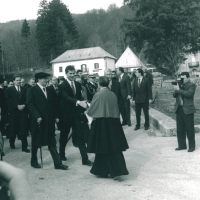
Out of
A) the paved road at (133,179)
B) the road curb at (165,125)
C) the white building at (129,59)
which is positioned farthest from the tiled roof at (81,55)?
the paved road at (133,179)

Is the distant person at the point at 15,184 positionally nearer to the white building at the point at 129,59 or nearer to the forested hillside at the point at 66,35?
the white building at the point at 129,59

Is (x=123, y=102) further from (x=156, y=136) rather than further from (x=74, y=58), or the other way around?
(x=74, y=58)

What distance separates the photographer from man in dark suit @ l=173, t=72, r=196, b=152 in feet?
25.6

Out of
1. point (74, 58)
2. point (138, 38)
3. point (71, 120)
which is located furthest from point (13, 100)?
point (74, 58)

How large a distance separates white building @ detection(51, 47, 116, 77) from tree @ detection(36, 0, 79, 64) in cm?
368

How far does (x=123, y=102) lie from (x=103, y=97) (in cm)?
653

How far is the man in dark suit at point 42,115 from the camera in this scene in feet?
22.4

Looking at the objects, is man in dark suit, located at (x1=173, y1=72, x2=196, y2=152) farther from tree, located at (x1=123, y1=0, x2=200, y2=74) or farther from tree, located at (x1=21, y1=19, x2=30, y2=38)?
tree, located at (x1=21, y1=19, x2=30, y2=38)

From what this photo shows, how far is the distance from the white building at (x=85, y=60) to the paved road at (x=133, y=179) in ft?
236

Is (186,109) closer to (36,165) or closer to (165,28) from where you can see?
(36,165)

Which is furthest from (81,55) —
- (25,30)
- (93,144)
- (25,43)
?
(93,144)

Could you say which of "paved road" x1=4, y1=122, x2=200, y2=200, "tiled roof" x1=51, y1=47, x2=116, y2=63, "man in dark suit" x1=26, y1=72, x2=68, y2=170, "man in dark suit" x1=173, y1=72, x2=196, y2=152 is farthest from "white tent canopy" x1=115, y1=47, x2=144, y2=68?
"man in dark suit" x1=26, y1=72, x2=68, y2=170

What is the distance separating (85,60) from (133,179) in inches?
3014

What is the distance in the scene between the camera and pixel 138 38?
4022cm
